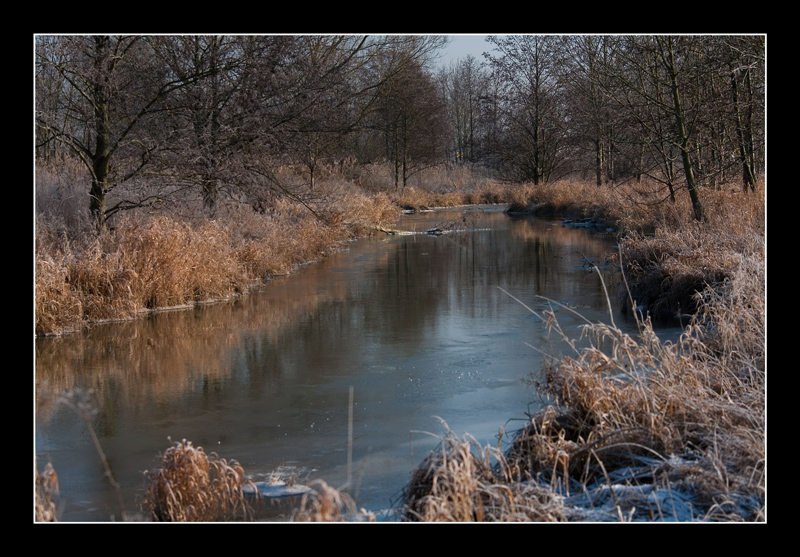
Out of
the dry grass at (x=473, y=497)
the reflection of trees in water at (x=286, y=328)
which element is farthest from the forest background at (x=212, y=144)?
the dry grass at (x=473, y=497)

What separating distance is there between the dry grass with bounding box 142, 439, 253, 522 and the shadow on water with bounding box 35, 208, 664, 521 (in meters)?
0.51

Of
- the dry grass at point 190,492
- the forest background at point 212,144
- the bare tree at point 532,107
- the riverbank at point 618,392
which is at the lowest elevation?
the dry grass at point 190,492

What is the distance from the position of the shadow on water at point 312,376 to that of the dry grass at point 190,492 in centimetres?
51

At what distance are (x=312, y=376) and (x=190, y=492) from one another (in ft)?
12.0

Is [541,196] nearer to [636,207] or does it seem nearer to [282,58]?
[636,207]

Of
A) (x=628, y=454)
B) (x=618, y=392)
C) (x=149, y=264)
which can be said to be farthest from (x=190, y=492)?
(x=149, y=264)

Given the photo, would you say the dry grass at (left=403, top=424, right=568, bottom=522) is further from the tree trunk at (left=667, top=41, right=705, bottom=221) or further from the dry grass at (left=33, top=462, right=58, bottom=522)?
the tree trunk at (left=667, top=41, right=705, bottom=221)

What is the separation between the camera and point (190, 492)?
15.8 feet

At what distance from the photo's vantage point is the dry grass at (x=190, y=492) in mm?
4750

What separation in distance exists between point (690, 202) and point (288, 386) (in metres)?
11.8

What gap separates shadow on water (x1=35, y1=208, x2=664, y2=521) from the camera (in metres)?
6.05

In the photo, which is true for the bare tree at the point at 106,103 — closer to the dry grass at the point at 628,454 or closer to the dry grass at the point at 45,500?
the dry grass at the point at 45,500

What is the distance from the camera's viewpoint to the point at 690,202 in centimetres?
1688

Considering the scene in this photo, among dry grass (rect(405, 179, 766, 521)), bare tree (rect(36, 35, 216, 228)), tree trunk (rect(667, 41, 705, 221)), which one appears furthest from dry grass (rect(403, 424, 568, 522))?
tree trunk (rect(667, 41, 705, 221))
